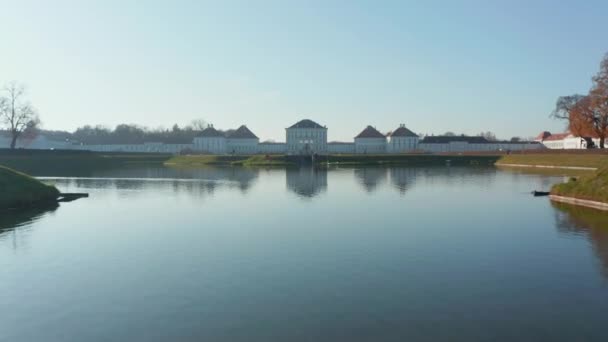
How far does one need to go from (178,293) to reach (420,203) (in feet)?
44.9

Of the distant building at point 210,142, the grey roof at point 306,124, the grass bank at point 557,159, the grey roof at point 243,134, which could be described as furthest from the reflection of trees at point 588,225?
the distant building at point 210,142

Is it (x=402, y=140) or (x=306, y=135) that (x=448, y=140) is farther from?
(x=306, y=135)

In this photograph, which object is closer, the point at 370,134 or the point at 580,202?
the point at 580,202

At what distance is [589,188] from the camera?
19.8 m

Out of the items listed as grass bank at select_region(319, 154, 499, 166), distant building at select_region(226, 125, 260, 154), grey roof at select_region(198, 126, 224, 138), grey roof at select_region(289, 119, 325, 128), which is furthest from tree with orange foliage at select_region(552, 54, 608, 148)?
grey roof at select_region(198, 126, 224, 138)

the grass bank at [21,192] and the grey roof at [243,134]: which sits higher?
the grey roof at [243,134]

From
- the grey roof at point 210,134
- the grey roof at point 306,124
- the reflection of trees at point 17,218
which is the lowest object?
the reflection of trees at point 17,218

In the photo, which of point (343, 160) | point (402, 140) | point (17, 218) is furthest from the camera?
point (402, 140)

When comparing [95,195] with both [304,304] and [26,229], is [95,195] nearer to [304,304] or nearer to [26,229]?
[26,229]

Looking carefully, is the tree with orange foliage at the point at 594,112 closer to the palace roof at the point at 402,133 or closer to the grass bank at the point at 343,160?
the grass bank at the point at 343,160

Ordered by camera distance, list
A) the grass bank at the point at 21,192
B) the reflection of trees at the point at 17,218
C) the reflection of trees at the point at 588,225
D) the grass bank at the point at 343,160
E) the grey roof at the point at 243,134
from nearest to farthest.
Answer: the reflection of trees at the point at 588,225 → the reflection of trees at the point at 17,218 → the grass bank at the point at 21,192 → the grass bank at the point at 343,160 → the grey roof at the point at 243,134

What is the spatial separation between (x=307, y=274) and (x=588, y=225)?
10.0m

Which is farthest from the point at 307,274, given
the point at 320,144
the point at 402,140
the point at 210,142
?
the point at 210,142

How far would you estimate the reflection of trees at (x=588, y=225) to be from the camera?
1130 cm
